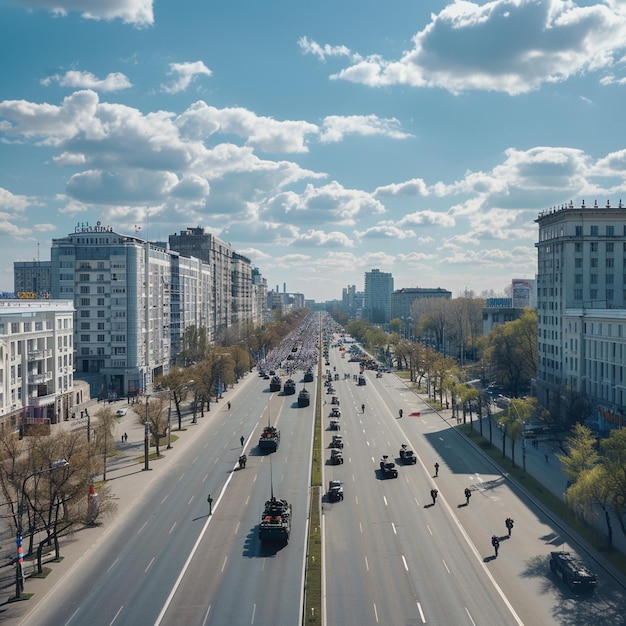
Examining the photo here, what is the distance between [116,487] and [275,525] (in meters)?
22.5

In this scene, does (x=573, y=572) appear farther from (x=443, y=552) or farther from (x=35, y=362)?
(x=35, y=362)

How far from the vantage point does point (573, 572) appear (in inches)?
1455

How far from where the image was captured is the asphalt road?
34.5 meters

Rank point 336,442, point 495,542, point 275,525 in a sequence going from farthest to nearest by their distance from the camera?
1. point 336,442
2. point 275,525
3. point 495,542

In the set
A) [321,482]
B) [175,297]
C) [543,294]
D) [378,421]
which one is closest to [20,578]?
[321,482]

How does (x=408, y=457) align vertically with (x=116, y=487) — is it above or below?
above

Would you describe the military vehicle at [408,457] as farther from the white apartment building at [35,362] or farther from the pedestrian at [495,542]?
the white apartment building at [35,362]

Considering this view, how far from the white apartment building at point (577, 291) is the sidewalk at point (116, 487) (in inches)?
2050

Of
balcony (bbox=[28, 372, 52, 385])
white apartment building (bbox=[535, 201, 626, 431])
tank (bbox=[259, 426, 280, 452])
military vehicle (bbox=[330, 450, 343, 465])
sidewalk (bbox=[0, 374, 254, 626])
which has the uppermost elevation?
white apartment building (bbox=[535, 201, 626, 431])

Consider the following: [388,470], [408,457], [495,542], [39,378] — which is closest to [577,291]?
[408,457]

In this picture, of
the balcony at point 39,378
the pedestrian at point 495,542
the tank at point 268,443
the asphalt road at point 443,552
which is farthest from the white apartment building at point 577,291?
the balcony at point 39,378

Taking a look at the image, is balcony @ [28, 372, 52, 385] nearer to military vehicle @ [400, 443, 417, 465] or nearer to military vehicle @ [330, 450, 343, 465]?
military vehicle @ [330, 450, 343, 465]

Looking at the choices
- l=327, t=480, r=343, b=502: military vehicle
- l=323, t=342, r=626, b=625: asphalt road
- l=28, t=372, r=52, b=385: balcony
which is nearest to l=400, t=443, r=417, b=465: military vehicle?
l=323, t=342, r=626, b=625: asphalt road

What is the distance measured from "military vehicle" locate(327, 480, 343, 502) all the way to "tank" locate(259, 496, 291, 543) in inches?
335
